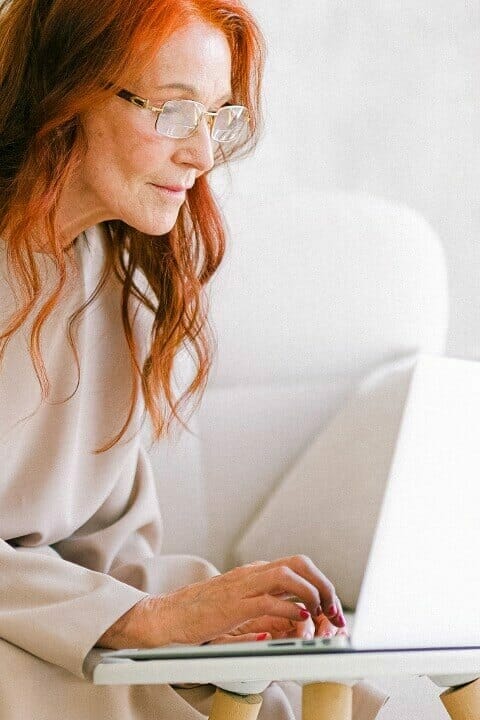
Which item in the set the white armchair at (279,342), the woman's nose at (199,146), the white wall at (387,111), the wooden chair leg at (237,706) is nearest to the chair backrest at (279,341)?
the white armchair at (279,342)

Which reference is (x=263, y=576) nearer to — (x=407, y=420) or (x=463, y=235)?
(x=407, y=420)

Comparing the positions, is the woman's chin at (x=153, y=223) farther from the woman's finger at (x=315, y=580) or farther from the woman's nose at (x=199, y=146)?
the woman's finger at (x=315, y=580)

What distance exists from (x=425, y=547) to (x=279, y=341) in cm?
97

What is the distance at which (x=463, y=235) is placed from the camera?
103 inches

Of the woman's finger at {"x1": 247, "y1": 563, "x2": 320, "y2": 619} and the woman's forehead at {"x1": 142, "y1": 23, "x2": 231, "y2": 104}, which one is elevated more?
the woman's forehead at {"x1": 142, "y1": 23, "x2": 231, "y2": 104}

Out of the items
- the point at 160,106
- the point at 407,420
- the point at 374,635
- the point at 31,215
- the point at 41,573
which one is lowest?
the point at 41,573

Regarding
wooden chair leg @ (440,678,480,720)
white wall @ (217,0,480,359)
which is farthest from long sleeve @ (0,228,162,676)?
white wall @ (217,0,480,359)

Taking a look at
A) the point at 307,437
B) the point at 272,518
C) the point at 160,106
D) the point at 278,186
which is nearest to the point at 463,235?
the point at 278,186

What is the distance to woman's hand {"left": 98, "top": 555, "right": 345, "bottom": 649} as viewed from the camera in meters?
1.22

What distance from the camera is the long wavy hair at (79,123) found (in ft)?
4.62

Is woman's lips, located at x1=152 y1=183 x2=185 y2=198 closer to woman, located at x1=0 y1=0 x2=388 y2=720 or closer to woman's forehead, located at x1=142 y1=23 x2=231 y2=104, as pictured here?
woman, located at x1=0 y1=0 x2=388 y2=720

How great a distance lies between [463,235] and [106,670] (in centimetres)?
178

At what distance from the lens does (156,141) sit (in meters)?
1.45

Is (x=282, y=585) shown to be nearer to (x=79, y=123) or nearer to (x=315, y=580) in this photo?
(x=315, y=580)
